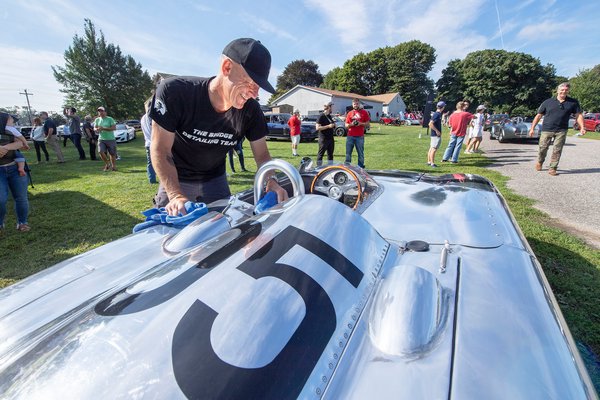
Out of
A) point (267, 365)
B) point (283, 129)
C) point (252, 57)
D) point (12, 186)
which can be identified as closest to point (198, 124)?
point (252, 57)

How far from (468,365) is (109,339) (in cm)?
102

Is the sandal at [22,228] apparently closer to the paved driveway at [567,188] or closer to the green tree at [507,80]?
the paved driveway at [567,188]

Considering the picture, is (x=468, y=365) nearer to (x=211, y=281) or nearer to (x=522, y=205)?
(x=211, y=281)

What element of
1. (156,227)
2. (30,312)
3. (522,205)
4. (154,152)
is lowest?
(522,205)

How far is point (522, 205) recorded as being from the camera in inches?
181

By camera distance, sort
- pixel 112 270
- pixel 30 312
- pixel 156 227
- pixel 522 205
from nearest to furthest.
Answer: pixel 30 312 → pixel 112 270 → pixel 156 227 → pixel 522 205

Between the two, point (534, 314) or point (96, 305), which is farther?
point (534, 314)

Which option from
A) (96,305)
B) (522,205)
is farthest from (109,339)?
(522,205)

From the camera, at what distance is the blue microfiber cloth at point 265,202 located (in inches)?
69.6

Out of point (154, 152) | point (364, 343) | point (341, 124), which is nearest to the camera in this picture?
point (364, 343)

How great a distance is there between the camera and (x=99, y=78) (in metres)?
34.8

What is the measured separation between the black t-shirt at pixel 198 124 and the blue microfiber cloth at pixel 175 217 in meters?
0.59

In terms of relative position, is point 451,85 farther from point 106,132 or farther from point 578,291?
point 578,291

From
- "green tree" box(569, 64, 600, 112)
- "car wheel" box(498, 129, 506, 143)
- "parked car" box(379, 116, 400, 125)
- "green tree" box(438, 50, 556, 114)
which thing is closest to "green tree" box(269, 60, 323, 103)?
"green tree" box(438, 50, 556, 114)
